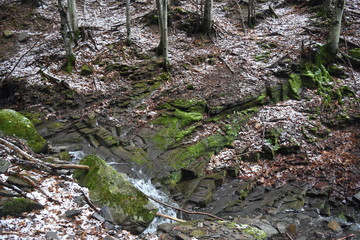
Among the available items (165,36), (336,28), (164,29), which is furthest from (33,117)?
(336,28)

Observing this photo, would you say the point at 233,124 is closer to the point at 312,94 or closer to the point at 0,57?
the point at 312,94

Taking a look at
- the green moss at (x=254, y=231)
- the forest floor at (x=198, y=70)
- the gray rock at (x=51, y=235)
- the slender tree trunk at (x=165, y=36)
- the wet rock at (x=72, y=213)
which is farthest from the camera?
the slender tree trunk at (x=165, y=36)

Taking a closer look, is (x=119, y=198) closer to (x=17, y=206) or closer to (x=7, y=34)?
(x=17, y=206)

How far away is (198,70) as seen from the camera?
12359mm

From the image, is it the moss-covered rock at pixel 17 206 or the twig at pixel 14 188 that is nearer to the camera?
the moss-covered rock at pixel 17 206

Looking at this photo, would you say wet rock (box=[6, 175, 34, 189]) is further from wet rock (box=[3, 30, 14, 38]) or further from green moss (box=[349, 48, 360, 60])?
green moss (box=[349, 48, 360, 60])

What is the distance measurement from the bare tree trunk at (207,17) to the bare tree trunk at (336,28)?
6655mm

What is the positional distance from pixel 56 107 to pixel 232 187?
7.63 metres

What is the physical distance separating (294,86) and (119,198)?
9.83 m

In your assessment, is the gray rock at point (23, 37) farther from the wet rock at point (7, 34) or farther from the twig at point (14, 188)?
the twig at point (14, 188)

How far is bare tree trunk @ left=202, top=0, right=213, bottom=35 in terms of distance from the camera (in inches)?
568

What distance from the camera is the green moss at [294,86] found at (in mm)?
10924

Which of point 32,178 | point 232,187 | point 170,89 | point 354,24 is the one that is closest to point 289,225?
point 232,187

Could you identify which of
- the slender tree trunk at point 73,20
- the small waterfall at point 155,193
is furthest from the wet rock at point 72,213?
the slender tree trunk at point 73,20
